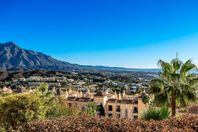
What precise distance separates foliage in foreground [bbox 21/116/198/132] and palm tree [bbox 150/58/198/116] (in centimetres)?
1005

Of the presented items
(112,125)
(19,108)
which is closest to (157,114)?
(112,125)

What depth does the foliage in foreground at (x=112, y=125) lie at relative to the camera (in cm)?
904

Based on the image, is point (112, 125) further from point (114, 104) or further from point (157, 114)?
point (114, 104)

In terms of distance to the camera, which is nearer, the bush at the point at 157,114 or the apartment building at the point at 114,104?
the bush at the point at 157,114

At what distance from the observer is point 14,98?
23297mm

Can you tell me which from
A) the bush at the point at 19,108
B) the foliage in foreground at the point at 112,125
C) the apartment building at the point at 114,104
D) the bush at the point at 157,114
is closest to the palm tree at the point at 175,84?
the bush at the point at 19,108

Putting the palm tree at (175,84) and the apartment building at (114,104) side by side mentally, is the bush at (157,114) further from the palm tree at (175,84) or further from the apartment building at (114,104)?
the apartment building at (114,104)

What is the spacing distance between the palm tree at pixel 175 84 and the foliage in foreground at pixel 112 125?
33.0 ft

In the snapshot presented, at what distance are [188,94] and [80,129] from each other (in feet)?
40.4

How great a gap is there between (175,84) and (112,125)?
37.6ft

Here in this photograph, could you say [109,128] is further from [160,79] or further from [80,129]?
[160,79]

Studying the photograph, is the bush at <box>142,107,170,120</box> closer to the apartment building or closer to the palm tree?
the palm tree

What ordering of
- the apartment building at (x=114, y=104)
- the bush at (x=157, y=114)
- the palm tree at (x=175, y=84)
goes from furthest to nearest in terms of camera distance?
the apartment building at (x=114, y=104), the palm tree at (x=175, y=84), the bush at (x=157, y=114)

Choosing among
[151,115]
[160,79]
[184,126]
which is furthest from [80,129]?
[160,79]
